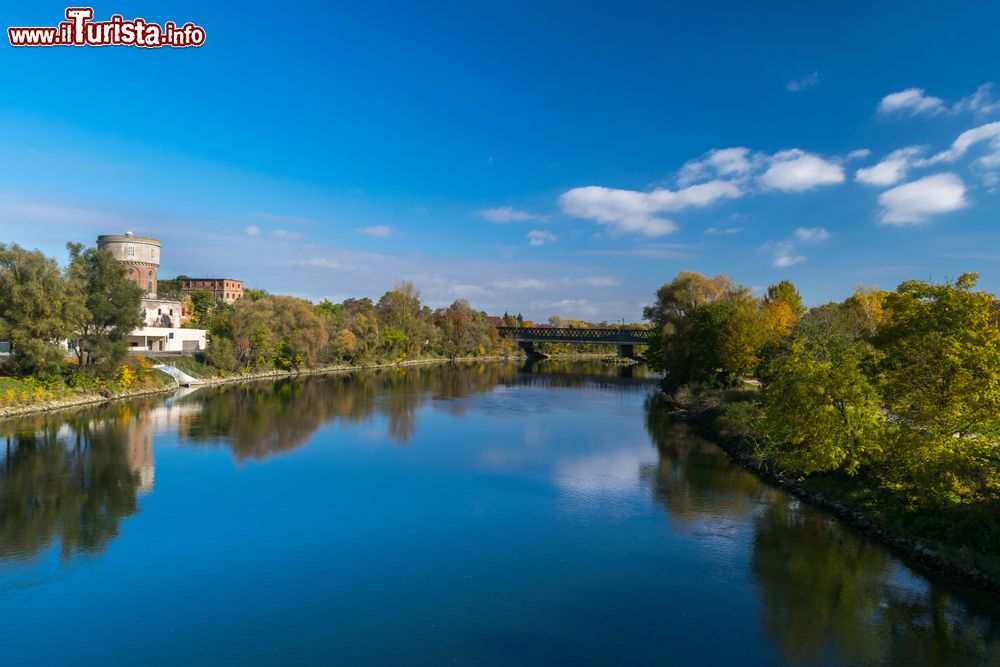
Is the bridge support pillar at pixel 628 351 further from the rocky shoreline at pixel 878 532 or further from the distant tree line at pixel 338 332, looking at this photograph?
the rocky shoreline at pixel 878 532

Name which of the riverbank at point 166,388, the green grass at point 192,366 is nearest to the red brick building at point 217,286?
the riverbank at point 166,388

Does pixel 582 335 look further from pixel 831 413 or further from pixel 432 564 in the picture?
pixel 432 564

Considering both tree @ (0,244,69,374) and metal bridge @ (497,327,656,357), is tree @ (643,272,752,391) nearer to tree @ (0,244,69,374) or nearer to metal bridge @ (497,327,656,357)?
metal bridge @ (497,327,656,357)

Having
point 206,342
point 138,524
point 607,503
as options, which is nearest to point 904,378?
point 607,503

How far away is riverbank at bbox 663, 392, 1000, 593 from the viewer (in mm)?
16484

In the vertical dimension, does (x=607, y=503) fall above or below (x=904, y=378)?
below

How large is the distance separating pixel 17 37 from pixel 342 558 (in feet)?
79.7

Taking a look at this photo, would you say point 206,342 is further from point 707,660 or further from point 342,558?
point 707,660

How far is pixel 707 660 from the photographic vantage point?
1286 centimetres

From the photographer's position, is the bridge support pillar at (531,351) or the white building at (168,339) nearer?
the white building at (168,339)

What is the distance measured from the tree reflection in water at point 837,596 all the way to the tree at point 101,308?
42.7 metres

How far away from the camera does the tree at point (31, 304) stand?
39594mm

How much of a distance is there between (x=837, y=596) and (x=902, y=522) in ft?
17.8

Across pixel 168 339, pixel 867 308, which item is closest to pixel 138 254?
pixel 168 339
